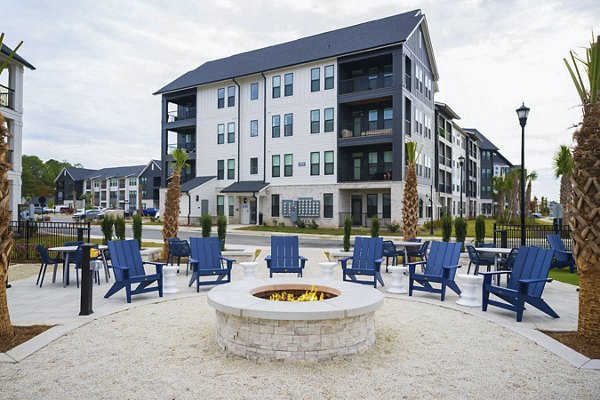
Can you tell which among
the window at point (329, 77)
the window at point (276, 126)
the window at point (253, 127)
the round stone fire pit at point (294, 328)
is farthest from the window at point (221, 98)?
the round stone fire pit at point (294, 328)

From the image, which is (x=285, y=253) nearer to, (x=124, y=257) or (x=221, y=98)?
(x=124, y=257)

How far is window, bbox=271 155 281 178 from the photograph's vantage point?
113ft

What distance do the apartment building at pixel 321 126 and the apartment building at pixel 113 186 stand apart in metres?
36.9

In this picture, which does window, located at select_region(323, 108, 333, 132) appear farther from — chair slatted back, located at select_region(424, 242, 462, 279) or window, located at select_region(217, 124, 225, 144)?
chair slatted back, located at select_region(424, 242, 462, 279)

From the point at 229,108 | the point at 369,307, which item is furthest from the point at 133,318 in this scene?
the point at 229,108

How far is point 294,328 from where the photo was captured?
496 cm

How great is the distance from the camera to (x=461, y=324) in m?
6.73

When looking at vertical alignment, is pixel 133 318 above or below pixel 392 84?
below

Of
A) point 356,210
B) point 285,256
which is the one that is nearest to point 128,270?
point 285,256

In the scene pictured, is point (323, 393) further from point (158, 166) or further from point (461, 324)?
point (158, 166)

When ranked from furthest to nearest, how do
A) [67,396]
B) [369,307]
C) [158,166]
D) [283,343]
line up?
1. [158,166]
2. [369,307]
3. [283,343]
4. [67,396]

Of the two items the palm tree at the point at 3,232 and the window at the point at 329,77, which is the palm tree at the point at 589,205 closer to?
the palm tree at the point at 3,232

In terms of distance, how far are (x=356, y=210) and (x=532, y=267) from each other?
25791mm

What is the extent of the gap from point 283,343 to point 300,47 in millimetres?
34089
